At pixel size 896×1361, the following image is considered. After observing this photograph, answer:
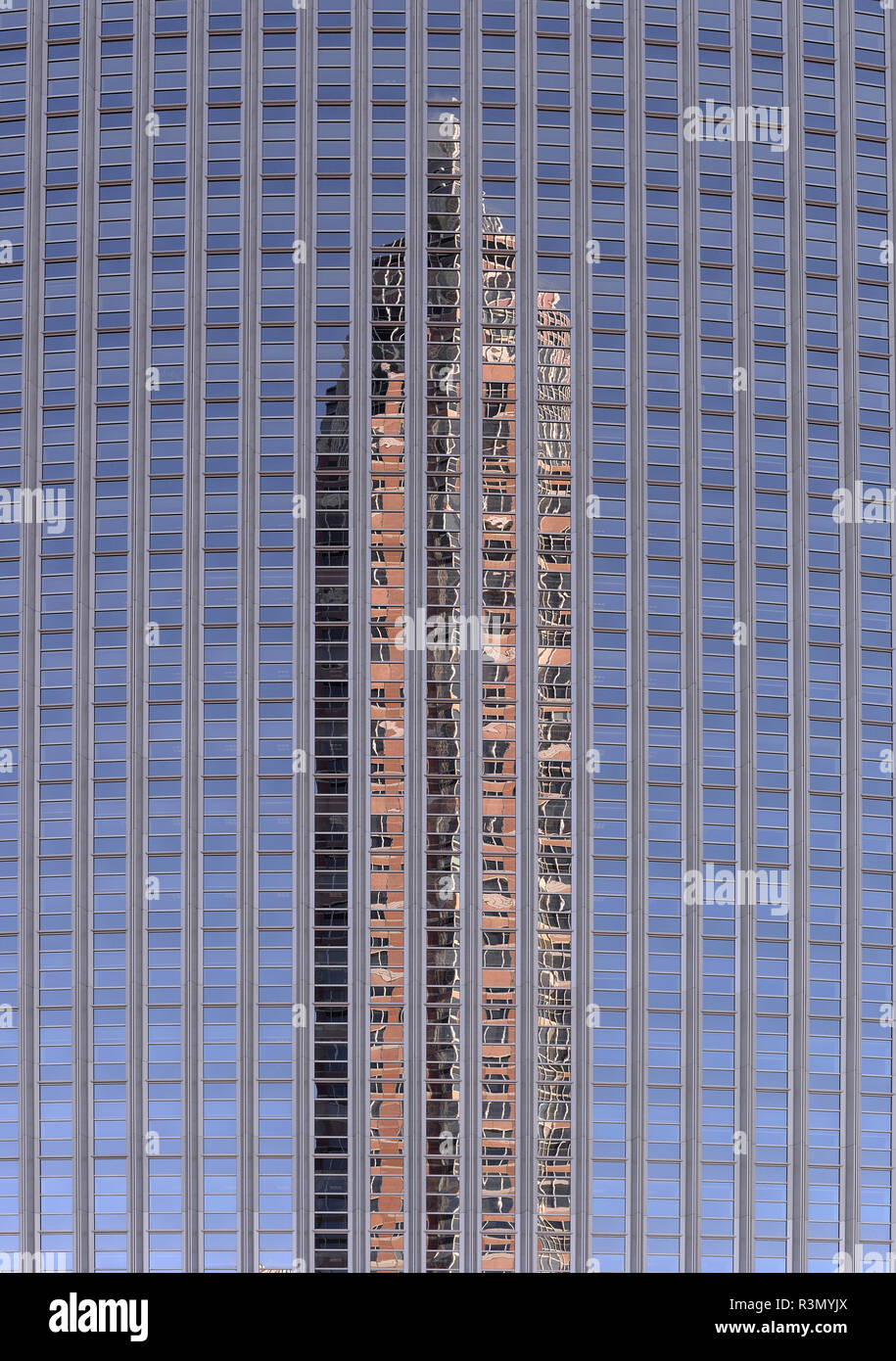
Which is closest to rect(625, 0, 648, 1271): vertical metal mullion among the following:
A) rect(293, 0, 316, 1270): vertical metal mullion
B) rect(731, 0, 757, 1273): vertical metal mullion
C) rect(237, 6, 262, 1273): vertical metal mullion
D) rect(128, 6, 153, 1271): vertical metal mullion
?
rect(731, 0, 757, 1273): vertical metal mullion

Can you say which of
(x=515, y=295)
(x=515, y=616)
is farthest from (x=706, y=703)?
(x=515, y=295)

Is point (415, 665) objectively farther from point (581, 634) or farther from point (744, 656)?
point (744, 656)

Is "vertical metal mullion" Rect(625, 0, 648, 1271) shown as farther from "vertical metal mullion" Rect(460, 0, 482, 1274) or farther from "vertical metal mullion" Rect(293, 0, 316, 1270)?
"vertical metal mullion" Rect(293, 0, 316, 1270)

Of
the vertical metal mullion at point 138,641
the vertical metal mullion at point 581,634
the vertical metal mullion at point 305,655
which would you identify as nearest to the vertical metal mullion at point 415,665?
the vertical metal mullion at point 305,655

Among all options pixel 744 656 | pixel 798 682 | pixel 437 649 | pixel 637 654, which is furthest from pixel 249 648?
pixel 798 682

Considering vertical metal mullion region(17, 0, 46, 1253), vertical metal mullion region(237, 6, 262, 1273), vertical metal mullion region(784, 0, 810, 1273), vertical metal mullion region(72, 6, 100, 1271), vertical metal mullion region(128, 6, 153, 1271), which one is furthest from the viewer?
vertical metal mullion region(784, 0, 810, 1273)

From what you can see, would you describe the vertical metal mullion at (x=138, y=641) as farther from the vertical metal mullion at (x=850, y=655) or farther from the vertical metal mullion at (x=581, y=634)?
the vertical metal mullion at (x=850, y=655)
